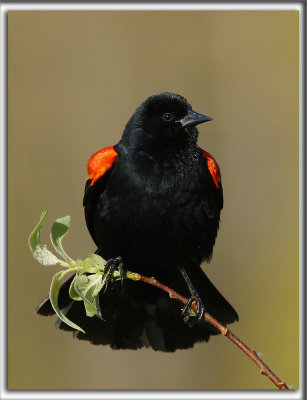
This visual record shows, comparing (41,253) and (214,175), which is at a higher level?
(214,175)

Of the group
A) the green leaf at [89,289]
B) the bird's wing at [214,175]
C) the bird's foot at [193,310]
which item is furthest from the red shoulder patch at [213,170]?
the green leaf at [89,289]

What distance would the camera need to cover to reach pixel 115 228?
3174 millimetres

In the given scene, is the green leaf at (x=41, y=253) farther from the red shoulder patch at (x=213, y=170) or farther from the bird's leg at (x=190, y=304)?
the red shoulder patch at (x=213, y=170)

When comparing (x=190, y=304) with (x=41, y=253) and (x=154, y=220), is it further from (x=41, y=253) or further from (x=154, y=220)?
(x=41, y=253)

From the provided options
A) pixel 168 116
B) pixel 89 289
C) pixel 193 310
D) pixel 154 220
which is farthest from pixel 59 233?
pixel 168 116

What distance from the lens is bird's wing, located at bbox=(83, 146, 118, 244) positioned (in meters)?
3.25

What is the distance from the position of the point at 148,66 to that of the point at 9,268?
2.09m

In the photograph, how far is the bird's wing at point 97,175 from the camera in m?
3.25

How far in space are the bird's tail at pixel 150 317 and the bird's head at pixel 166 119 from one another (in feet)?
2.59

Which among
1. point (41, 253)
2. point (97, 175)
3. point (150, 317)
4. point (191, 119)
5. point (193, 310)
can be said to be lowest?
point (150, 317)

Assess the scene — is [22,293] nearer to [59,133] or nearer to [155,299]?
[59,133]

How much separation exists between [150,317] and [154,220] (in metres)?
0.83

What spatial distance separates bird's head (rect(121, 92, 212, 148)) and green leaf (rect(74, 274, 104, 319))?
125 cm

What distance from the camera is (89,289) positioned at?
7.23 ft
